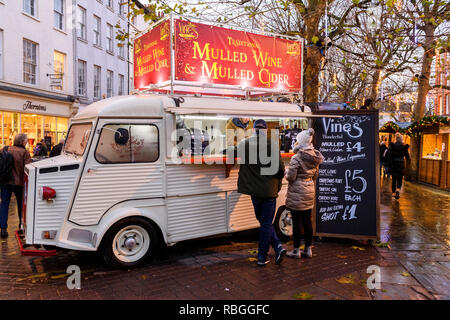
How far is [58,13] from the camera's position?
2027cm

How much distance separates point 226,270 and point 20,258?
3.09 m

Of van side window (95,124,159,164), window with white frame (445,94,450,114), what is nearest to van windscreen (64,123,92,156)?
van side window (95,124,159,164)

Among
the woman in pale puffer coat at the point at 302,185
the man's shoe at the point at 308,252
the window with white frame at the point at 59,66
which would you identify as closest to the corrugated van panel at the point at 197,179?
the woman in pale puffer coat at the point at 302,185

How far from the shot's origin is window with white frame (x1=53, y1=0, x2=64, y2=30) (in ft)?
65.5

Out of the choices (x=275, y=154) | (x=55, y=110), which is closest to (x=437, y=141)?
(x=275, y=154)

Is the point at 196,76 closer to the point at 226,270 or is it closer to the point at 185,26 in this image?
the point at 185,26

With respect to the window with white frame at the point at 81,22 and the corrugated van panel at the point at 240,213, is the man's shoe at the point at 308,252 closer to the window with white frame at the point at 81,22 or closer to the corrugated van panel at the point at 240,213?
the corrugated van panel at the point at 240,213

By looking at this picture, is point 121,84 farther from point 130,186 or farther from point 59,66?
point 130,186

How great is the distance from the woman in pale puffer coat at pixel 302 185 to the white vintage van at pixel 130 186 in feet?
3.00

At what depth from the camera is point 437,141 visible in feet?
45.0

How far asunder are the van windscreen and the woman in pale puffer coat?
2.84m

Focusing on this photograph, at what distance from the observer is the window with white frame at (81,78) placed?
893 inches

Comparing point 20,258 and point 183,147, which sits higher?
point 183,147

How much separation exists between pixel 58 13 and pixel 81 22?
2173 millimetres
